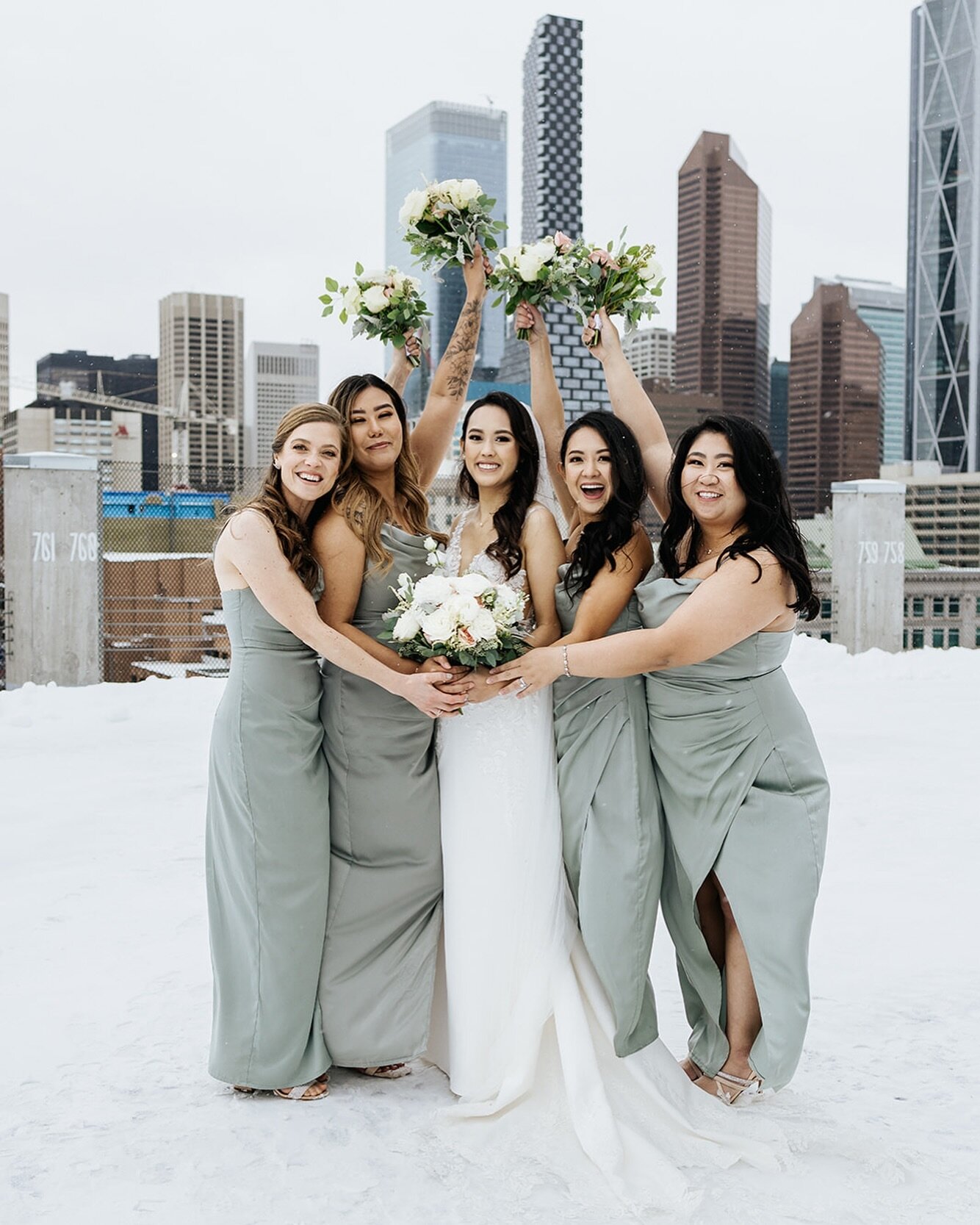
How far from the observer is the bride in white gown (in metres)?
2.59

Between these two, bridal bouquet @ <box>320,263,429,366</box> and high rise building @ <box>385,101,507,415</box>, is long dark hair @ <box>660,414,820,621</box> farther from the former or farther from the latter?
high rise building @ <box>385,101,507,415</box>

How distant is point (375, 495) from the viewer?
10.6ft

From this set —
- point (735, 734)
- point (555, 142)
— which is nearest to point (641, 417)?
point (735, 734)

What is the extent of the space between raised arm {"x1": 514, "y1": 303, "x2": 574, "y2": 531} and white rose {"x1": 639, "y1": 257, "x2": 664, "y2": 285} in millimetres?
360

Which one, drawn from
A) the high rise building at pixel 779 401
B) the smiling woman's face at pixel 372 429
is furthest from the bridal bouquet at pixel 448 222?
the high rise building at pixel 779 401

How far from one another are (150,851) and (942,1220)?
412cm

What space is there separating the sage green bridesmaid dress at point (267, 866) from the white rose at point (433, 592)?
1.44ft

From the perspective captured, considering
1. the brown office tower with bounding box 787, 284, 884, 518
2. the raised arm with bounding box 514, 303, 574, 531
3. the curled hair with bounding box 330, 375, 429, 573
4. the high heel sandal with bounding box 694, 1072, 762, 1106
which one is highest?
the brown office tower with bounding box 787, 284, 884, 518

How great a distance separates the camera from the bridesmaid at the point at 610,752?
2.80 meters

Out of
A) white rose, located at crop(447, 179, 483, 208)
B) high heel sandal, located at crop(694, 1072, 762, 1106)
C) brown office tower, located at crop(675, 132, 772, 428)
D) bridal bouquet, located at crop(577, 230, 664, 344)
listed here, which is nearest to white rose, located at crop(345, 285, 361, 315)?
white rose, located at crop(447, 179, 483, 208)

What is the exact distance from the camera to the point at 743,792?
2818 mm

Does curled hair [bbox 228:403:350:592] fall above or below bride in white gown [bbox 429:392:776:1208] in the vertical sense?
above

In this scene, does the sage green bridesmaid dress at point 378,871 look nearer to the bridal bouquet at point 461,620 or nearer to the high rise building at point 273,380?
the bridal bouquet at point 461,620

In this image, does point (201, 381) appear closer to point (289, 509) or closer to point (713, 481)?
point (289, 509)
